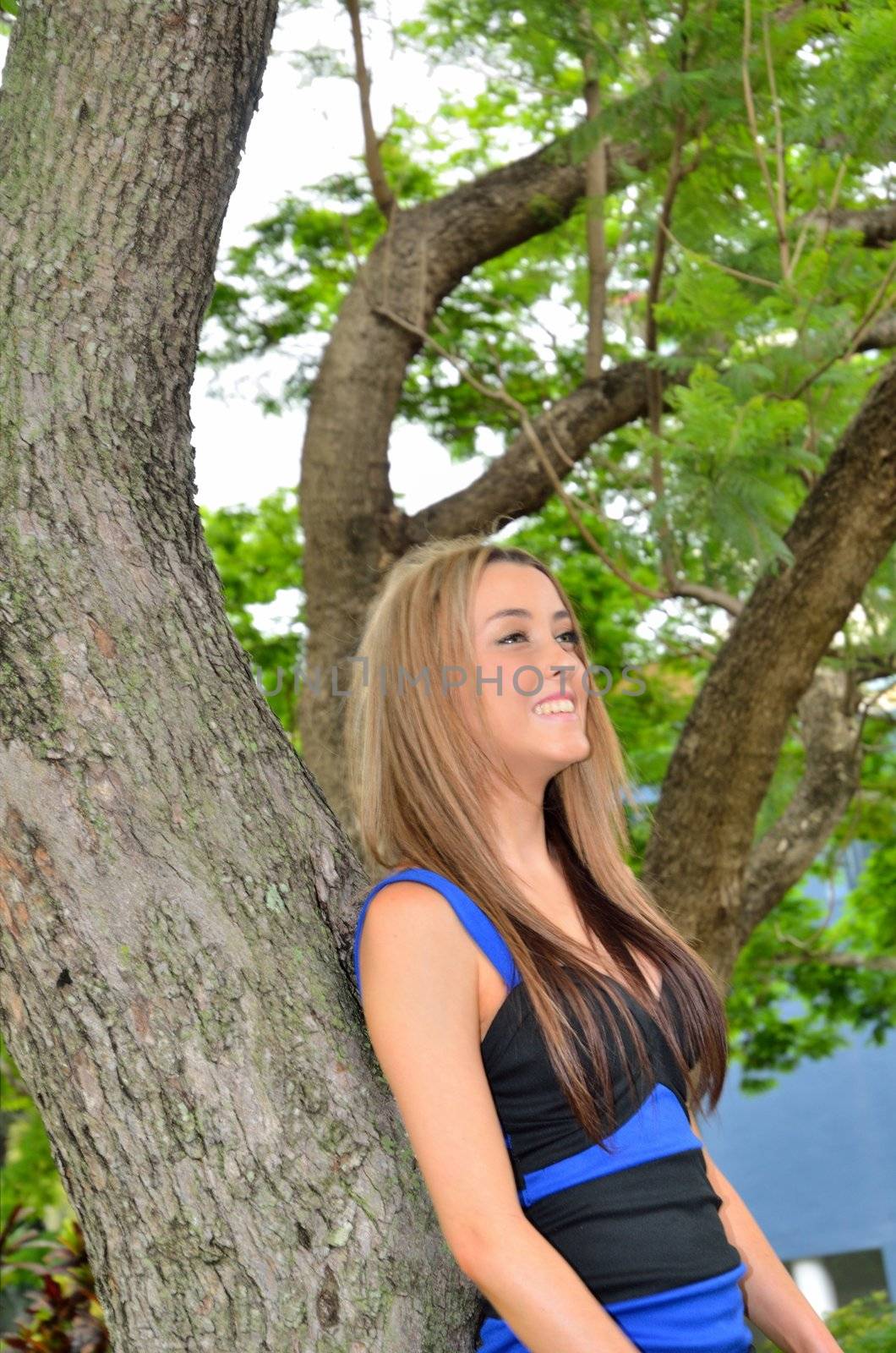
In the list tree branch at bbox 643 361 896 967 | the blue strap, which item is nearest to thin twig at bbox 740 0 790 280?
tree branch at bbox 643 361 896 967

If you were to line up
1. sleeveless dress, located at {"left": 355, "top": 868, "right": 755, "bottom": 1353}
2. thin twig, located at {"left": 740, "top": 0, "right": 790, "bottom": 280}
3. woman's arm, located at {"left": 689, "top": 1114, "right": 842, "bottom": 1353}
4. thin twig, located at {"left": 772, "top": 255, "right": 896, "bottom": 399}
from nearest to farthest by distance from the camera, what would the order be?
sleeveless dress, located at {"left": 355, "top": 868, "right": 755, "bottom": 1353}
woman's arm, located at {"left": 689, "top": 1114, "right": 842, "bottom": 1353}
thin twig, located at {"left": 740, "top": 0, "right": 790, "bottom": 280}
thin twig, located at {"left": 772, "top": 255, "right": 896, "bottom": 399}

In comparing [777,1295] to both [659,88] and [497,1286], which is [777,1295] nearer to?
[497,1286]

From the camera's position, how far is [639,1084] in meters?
1.90

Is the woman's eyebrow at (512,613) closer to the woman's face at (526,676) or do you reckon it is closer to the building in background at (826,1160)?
the woman's face at (526,676)

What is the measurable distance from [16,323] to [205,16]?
0.53 m

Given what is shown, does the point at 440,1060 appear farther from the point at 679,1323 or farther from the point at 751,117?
the point at 751,117

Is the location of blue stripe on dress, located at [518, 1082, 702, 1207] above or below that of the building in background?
above

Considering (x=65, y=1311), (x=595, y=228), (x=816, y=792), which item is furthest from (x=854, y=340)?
(x=65, y=1311)

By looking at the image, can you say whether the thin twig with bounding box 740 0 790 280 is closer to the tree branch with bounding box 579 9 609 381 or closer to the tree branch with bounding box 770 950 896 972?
the tree branch with bounding box 579 9 609 381

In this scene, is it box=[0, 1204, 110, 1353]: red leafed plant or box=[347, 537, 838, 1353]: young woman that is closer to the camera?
box=[347, 537, 838, 1353]: young woman

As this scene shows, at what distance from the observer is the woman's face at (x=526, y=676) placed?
211cm

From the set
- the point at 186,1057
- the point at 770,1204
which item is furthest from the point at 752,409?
the point at 770,1204

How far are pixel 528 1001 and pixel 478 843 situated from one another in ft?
0.88

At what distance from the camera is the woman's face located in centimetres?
211
